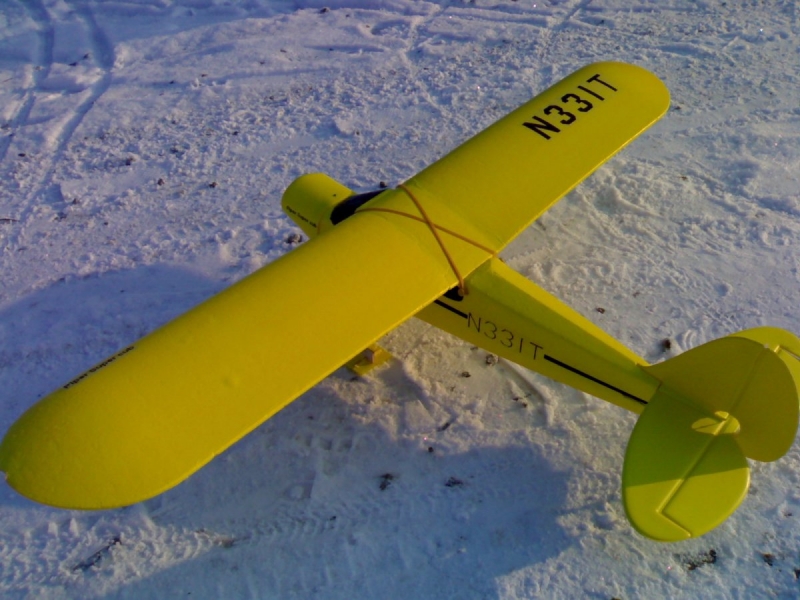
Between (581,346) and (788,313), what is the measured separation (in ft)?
7.47

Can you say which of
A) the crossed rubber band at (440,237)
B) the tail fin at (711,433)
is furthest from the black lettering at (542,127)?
the tail fin at (711,433)

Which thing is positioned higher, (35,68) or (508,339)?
(508,339)

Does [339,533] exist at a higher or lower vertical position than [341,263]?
lower

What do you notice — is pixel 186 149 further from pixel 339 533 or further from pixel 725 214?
pixel 725 214

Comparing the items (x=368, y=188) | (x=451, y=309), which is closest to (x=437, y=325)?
(x=451, y=309)

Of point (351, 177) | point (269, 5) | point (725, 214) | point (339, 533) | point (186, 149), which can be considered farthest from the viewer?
point (269, 5)

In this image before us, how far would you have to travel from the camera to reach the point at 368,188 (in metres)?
7.33

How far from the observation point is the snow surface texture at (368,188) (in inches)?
175

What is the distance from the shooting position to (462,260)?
4836mm

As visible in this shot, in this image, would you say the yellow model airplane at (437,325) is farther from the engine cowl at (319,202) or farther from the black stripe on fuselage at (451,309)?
the engine cowl at (319,202)

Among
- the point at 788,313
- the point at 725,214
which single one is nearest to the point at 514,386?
the point at 788,313

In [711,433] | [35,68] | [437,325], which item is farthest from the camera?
[35,68]

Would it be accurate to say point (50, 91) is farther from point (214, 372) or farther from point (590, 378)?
point (590, 378)

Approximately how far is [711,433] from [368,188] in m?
4.35
